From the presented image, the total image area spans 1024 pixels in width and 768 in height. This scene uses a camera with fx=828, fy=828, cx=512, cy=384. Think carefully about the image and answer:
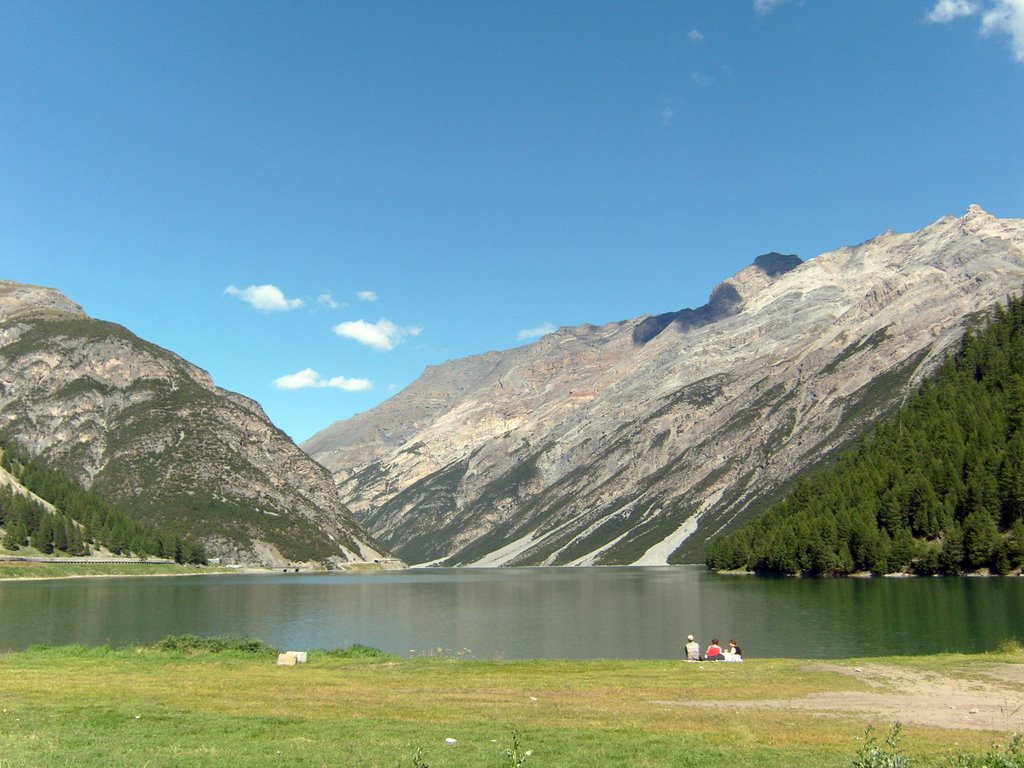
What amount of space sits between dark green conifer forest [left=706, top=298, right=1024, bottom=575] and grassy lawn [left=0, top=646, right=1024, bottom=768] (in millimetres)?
105694

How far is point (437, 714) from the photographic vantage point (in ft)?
90.2

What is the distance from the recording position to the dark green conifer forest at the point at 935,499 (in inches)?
5226

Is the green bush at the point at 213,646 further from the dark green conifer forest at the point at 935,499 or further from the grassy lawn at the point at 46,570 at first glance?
the grassy lawn at the point at 46,570

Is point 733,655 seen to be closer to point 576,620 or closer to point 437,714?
point 437,714

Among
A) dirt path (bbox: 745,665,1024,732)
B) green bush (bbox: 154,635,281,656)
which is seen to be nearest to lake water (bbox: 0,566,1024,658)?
green bush (bbox: 154,635,281,656)

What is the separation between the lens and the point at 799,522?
604 feet

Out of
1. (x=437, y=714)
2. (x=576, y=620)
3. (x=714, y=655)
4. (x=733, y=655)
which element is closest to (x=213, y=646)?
(x=437, y=714)

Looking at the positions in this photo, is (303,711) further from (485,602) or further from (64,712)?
(485,602)

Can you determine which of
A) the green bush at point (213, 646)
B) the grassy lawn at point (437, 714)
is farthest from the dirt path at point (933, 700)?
the green bush at point (213, 646)

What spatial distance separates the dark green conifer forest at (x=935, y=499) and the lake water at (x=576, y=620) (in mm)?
17802

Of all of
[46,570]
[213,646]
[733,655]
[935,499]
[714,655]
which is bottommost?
[46,570]

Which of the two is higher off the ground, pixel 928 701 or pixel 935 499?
pixel 935 499

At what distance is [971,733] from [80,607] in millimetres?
93993

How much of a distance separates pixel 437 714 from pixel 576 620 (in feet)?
184
